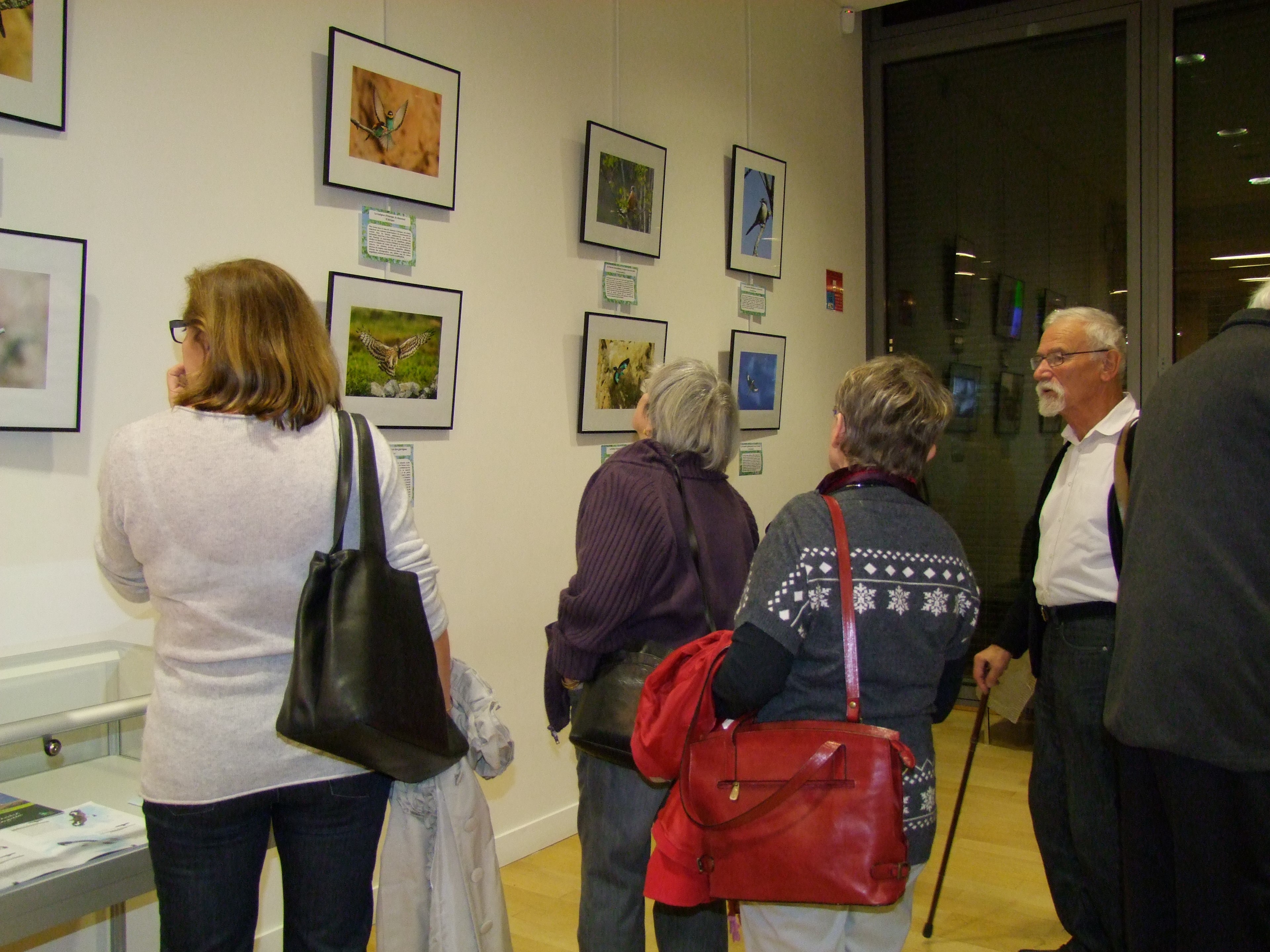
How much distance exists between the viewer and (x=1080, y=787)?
2.57 meters

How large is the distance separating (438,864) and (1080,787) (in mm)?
1564

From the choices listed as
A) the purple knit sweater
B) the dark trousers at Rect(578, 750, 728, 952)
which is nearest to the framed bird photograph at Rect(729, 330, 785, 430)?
the purple knit sweater

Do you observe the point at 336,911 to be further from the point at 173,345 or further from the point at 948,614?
the point at 173,345

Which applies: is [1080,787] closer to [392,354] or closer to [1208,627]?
[1208,627]

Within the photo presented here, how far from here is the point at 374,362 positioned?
9.95 feet

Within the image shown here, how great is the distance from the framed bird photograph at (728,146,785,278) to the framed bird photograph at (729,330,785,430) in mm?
301

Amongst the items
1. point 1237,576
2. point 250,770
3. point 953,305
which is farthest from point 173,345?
point 953,305

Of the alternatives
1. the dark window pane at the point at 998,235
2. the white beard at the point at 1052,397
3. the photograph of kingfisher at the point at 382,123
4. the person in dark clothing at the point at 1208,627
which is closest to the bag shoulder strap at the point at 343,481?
the person in dark clothing at the point at 1208,627

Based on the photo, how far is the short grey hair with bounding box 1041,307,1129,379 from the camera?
2.82 metres

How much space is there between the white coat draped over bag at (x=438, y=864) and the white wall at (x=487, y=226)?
1010 mm

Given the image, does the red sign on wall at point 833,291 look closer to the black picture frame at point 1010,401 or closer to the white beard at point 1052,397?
the black picture frame at point 1010,401

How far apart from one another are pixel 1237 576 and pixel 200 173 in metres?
2.40

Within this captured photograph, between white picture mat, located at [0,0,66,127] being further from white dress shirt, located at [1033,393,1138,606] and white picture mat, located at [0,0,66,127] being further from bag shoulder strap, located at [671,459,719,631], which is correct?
white dress shirt, located at [1033,393,1138,606]

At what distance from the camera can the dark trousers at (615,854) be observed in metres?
2.18
